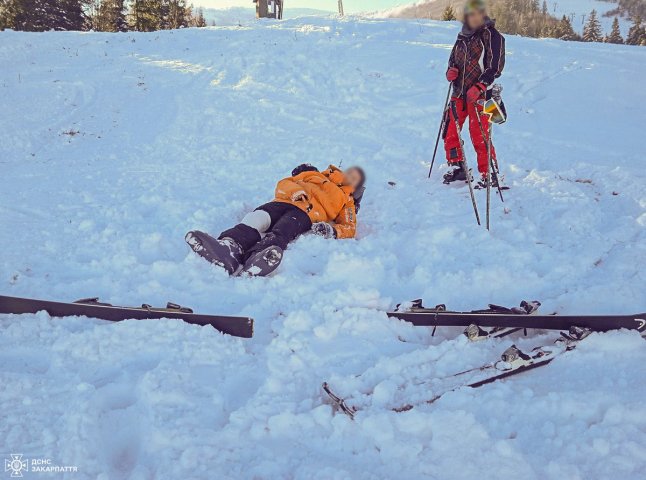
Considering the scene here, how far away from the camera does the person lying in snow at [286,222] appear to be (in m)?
3.64

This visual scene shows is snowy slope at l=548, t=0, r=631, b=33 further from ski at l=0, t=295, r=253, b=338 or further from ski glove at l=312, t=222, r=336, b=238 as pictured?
ski at l=0, t=295, r=253, b=338

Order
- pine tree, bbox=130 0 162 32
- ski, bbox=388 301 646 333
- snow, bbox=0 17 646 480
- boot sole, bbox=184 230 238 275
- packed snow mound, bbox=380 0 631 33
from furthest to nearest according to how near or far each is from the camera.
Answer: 1. packed snow mound, bbox=380 0 631 33
2. pine tree, bbox=130 0 162 32
3. boot sole, bbox=184 230 238 275
4. ski, bbox=388 301 646 333
5. snow, bbox=0 17 646 480

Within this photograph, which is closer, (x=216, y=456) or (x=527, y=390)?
(x=216, y=456)

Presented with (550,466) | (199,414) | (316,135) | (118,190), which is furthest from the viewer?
(316,135)

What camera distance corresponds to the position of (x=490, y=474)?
6.40 feet

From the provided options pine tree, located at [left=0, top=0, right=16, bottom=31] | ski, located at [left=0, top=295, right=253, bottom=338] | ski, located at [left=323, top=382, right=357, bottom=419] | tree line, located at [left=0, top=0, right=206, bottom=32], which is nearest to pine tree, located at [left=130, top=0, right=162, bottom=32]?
tree line, located at [left=0, top=0, right=206, bottom=32]

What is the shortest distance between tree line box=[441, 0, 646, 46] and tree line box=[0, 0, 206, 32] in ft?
58.8

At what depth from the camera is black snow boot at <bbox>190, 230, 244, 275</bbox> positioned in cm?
362

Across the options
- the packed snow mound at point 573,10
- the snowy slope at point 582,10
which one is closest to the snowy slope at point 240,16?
the packed snow mound at point 573,10

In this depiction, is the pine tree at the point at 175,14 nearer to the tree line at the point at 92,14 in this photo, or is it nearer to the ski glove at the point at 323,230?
the tree line at the point at 92,14

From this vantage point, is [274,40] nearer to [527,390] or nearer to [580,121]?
[580,121]

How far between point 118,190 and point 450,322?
3.89m

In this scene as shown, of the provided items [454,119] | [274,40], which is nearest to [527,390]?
[454,119]

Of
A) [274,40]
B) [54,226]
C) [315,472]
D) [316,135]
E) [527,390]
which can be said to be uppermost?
[274,40]
